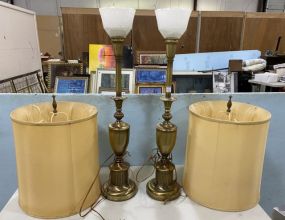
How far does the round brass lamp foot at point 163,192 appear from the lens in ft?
2.96

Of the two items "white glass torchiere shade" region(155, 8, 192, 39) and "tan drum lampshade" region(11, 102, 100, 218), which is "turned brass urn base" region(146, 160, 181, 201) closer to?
"tan drum lampshade" region(11, 102, 100, 218)

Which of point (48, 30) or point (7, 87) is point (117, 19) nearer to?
point (7, 87)

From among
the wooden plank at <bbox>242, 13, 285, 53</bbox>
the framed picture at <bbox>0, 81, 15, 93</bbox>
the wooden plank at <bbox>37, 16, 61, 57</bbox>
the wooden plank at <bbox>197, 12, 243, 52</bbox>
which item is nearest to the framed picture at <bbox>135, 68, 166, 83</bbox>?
the framed picture at <bbox>0, 81, 15, 93</bbox>

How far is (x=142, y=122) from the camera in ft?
3.61

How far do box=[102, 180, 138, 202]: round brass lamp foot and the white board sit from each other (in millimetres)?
1161

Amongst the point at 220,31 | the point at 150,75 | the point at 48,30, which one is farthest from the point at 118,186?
the point at 48,30

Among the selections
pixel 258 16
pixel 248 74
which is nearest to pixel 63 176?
pixel 248 74

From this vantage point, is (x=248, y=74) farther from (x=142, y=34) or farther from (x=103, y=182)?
(x=103, y=182)

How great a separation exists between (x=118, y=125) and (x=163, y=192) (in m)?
0.29

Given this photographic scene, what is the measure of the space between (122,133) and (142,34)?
2740mm

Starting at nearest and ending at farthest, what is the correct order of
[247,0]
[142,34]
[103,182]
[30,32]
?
[103,182], [30,32], [142,34], [247,0]

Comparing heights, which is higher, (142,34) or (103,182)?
(142,34)

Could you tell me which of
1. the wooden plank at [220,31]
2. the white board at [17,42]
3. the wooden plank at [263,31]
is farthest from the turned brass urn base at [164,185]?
the wooden plank at [263,31]

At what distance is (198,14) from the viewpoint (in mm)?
3445
